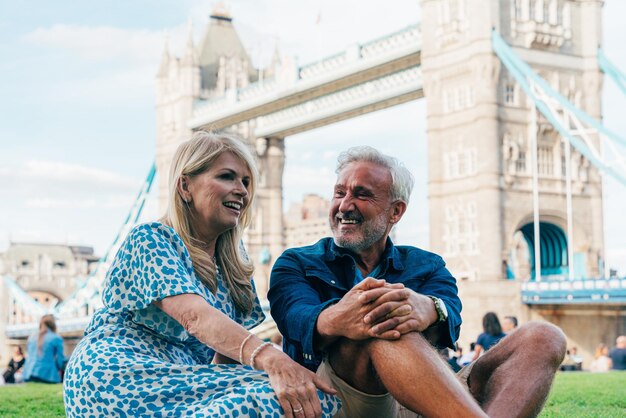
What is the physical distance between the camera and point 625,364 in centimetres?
1179

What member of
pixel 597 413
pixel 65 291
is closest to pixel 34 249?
pixel 65 291

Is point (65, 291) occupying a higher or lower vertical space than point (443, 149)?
lower

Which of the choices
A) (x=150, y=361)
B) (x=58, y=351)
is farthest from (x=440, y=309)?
(x=58, y=351)

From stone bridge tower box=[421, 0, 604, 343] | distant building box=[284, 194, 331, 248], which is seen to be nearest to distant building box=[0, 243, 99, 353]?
distant building box=[284, 194, 331, 248]

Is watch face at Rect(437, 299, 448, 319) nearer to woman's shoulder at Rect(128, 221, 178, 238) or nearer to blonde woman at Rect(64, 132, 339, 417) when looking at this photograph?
blonde woman at Rect(64, 132, 339, 417)

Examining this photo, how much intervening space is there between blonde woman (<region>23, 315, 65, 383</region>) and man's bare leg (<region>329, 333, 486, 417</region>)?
730cm

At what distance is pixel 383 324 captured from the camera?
100 inches

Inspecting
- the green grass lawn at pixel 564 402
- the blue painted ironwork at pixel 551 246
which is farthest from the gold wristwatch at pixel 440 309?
the blue painted ironwork at pixel 551 246

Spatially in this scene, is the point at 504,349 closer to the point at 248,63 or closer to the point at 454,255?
the point at 454,255

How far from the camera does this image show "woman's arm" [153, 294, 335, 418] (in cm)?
248

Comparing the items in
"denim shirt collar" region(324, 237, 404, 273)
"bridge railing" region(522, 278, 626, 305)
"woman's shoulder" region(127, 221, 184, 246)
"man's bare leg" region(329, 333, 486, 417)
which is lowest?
"bridge railing" region(522, 278, 626, 305)

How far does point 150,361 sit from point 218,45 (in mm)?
38332

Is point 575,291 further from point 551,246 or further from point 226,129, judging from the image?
point 226,129

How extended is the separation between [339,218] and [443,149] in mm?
21153
